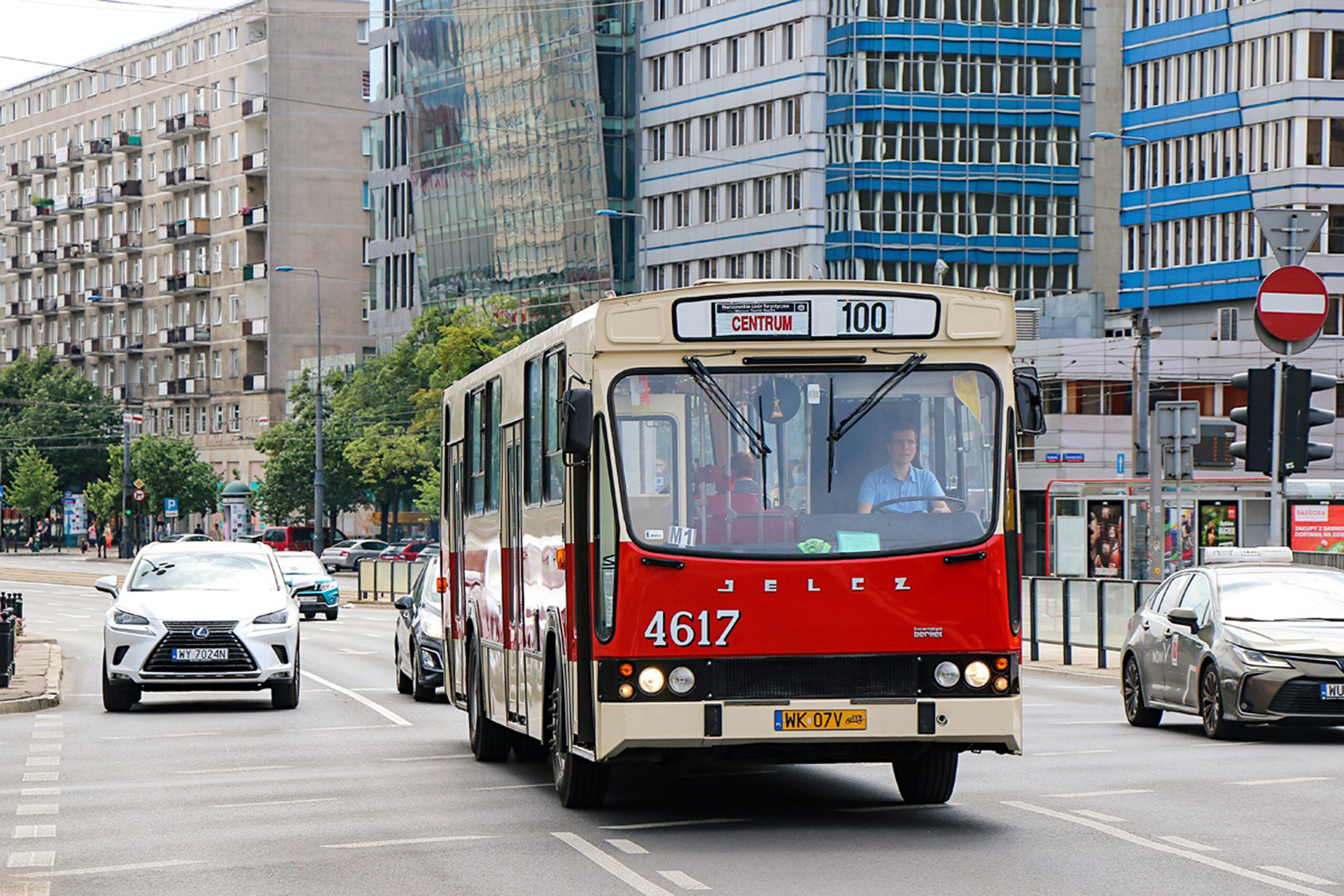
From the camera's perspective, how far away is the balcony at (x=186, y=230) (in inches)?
5443

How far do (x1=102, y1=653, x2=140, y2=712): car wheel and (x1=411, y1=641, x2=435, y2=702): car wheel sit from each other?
3.21 meters

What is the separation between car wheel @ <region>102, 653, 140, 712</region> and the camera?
25.5 meters

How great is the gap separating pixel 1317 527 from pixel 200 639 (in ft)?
51.4

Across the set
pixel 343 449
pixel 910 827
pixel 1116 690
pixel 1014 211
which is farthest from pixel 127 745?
pixel 343 449

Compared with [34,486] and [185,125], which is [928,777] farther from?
[185,125]

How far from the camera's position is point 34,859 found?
1254 cm

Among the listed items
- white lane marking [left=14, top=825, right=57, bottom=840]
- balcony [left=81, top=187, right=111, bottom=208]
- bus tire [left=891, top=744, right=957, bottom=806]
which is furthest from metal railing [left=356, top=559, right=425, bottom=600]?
balcony [left=81, top=187, right=111, bottom=208]

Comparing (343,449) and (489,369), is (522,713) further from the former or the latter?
(343,449)

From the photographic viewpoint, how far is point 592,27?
325ft

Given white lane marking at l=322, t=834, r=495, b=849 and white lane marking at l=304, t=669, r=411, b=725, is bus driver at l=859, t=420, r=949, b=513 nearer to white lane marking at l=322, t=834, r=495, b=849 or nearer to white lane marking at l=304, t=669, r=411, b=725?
white lane marking at l=322, t=834, r=495, b=849

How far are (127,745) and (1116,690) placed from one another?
13.0 metres

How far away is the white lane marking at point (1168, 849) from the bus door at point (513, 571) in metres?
3.36

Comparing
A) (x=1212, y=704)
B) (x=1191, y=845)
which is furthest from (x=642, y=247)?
(x=1191, y=845)

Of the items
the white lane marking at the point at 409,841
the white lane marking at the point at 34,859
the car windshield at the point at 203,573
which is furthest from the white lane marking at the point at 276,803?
A: the car windshield at the point at 203,573
